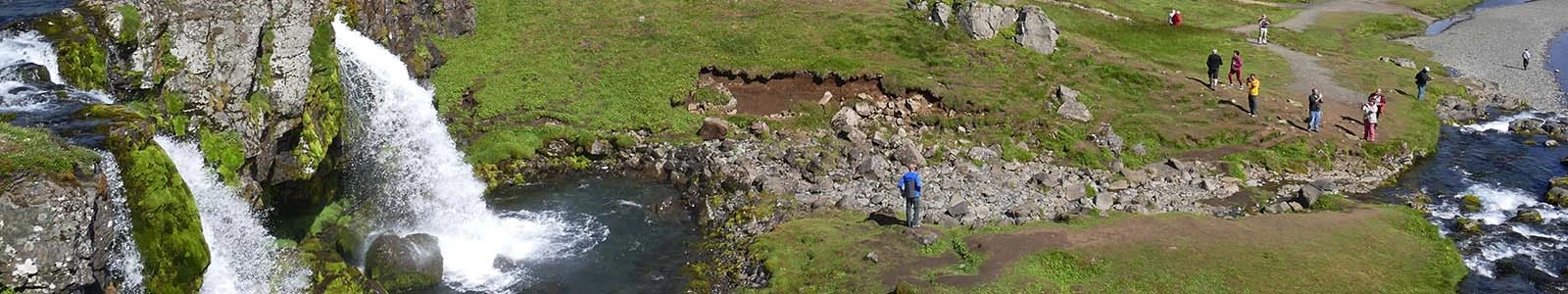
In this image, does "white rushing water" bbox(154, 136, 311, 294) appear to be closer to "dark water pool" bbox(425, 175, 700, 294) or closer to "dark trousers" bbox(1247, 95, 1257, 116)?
"dark water pool" bbox(425, 175, 700, 294)

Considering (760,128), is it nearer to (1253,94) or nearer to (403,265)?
(403,265)

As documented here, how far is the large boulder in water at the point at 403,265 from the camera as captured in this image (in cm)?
2795

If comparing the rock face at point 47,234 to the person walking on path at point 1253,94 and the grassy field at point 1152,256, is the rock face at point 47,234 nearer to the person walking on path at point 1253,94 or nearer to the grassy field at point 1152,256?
the grassy field at point 1152,256

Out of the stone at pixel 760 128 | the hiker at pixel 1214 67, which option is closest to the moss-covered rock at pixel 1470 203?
the hiker at pixel 1214 67

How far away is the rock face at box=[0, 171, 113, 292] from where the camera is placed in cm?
1566

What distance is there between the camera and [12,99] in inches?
840

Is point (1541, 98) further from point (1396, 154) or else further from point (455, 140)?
point (455, 140)

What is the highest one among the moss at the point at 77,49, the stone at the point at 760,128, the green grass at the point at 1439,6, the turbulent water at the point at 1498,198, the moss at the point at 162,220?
the moss at the point at 77,49

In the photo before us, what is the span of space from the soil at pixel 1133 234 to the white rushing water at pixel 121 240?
16229 millimetres

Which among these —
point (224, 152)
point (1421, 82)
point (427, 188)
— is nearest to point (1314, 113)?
point (1421, 82)

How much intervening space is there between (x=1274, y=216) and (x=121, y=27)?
3175 centimetres

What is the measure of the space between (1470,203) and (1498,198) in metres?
1.59

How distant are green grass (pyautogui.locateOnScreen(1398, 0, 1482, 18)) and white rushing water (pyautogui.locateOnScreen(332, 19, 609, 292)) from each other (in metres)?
82.1

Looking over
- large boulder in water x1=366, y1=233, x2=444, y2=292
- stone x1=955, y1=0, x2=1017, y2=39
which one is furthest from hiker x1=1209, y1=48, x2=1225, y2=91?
large boulder in water x1=366, y1=233, x2=444, y2=292
